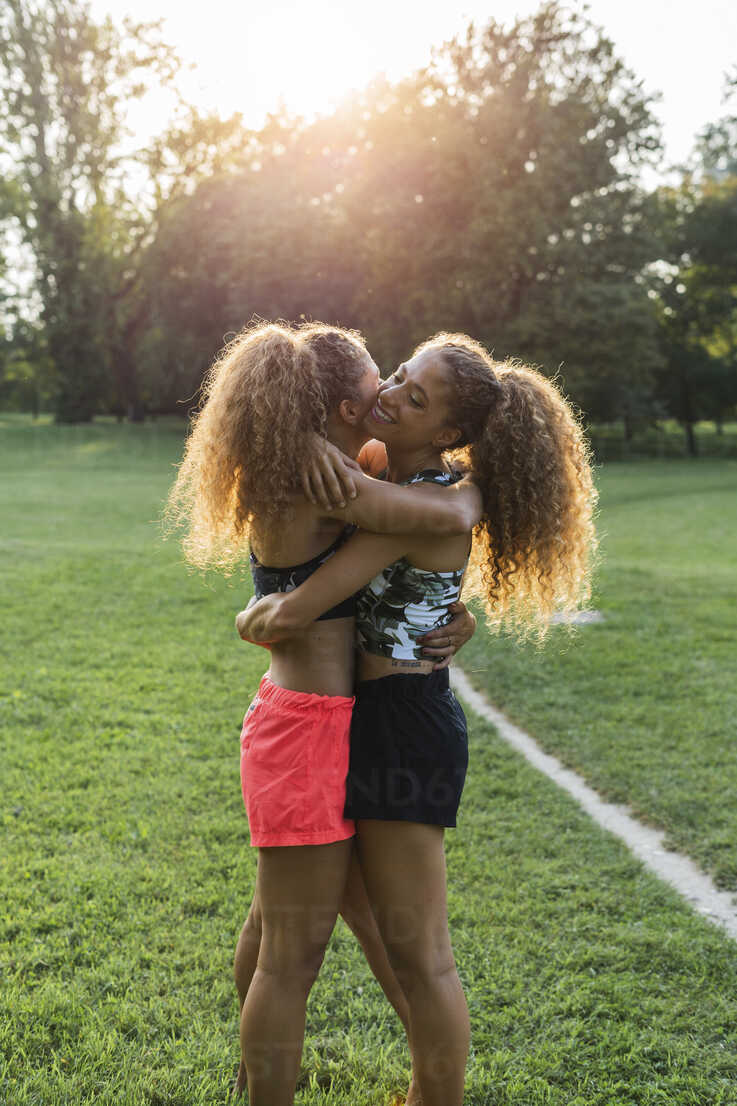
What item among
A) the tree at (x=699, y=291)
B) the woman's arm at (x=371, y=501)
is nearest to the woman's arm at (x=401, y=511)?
the woman's arm at (x=371, y=501)

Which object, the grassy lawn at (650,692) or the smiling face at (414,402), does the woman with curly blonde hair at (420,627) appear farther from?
the grassy lawn at (650,692)

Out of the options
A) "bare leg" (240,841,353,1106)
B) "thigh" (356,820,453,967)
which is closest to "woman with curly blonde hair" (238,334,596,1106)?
"thigh" (356,820,453,967)

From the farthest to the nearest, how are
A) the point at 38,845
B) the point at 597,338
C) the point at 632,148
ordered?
1. the point at 632,148
2. the point at 597,338
3. the point at 38,845

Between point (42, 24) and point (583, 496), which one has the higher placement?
point (42, 24)

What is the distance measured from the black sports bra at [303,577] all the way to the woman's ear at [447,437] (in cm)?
30

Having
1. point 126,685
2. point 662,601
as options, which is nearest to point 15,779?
point 126,685

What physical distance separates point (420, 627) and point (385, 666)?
0.13 metres

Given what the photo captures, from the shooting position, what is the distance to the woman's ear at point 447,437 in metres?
2.28

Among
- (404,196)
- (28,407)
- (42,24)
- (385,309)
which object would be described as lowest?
(28,407)

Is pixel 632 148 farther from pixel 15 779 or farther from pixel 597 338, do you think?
pixel 15 779

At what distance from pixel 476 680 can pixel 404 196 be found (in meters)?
27.7

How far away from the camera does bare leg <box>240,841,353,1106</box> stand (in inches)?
85.3

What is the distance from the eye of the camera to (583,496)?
2574mm

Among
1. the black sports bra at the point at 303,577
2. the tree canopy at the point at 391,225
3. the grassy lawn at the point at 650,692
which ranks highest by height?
the tree canopy at the point at 391,225
